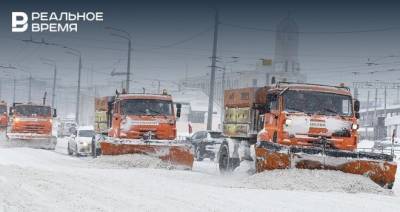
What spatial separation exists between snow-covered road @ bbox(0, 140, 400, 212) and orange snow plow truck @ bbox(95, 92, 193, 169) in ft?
9.45

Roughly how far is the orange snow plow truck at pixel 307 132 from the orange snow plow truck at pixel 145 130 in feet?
7.42

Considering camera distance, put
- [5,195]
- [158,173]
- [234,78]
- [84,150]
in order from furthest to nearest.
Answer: [234,78]
[84,150]
[158,173]
[5,195]

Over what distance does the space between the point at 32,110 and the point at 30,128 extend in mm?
1034

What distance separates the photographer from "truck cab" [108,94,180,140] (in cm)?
2209

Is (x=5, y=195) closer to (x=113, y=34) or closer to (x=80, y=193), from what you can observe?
(x=80, y=193)

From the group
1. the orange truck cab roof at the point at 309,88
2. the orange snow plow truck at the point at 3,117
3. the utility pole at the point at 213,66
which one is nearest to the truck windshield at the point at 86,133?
the utility pole at the point at 213,66

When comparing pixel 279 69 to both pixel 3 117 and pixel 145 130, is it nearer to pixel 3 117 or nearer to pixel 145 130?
pixel 3 117

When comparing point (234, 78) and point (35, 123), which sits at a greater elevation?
point (234, 78)

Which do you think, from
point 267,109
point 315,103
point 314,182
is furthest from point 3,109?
point 314,182

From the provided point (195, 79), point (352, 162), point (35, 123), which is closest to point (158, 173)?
point (352, 162)

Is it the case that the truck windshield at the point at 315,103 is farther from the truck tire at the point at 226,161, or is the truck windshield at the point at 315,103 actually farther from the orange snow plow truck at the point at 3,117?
the orange snow plow truck at the point at 3,117

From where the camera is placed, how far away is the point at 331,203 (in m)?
11.9

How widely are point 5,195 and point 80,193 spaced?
53.5 inches

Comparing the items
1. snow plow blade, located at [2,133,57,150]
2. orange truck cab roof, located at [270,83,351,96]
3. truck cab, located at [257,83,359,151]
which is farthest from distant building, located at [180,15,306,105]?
truck cab, located at [257,83,359,151]
